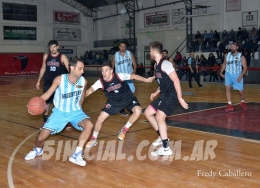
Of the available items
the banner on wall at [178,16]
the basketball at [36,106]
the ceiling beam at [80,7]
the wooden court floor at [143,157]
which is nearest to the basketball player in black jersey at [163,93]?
the wooden court floor at [143,157]

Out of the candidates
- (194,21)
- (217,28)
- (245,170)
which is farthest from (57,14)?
(245,170)

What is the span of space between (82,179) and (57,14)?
108 ft

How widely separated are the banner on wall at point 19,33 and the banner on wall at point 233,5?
18.6 meters

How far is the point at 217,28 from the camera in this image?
2712cm

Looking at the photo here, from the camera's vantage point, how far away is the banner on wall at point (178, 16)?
29389 mm

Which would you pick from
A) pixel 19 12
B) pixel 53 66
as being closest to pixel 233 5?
pixel 19 12

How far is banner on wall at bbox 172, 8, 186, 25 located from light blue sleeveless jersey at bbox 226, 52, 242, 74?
19.9 meters

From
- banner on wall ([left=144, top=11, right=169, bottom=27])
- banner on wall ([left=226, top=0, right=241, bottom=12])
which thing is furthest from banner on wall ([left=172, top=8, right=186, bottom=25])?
banner on wall ([left=226, top=0, right=241, bottom=12])

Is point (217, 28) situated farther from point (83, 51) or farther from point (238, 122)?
point (238, 122)

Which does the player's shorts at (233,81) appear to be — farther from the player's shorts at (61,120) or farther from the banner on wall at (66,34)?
the banner on wall at (66,34)

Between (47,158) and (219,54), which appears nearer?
(47,158)

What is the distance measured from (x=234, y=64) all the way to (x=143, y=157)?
17.5 feet

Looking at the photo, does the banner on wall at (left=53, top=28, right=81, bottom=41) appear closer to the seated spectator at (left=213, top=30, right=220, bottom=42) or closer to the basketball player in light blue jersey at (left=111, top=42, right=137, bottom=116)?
the seated spectator at (left=213, top=30, right=220, bottom=42)

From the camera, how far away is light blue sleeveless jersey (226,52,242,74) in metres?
9.92
